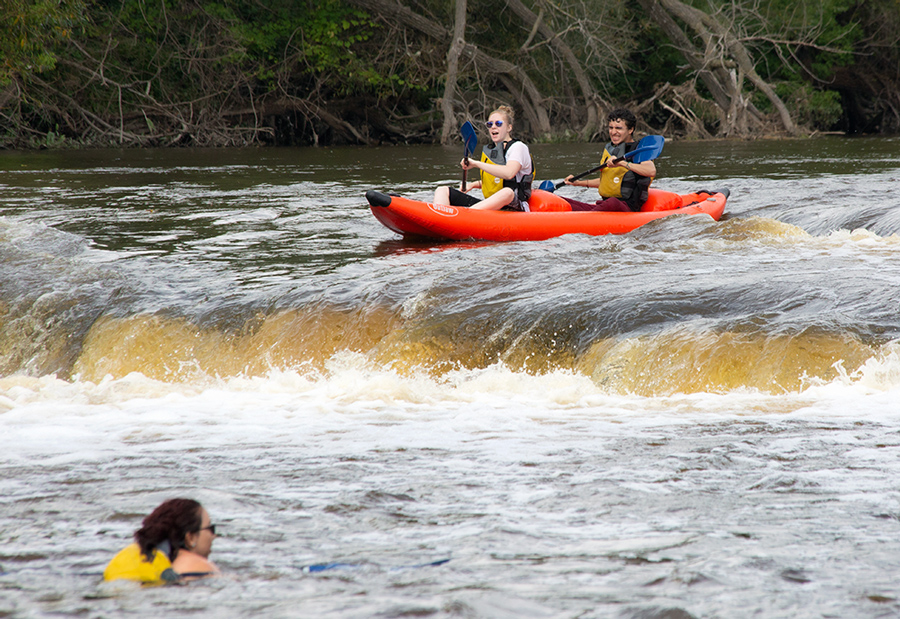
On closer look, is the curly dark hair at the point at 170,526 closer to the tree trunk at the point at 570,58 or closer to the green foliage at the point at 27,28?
the green foliage at the point at 27,28

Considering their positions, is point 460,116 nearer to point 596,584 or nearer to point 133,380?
point 133,380

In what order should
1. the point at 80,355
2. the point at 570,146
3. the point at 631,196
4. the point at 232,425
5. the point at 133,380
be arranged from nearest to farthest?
the point at 232,425
the point at 133,380
the point at 80,355
the point at 631,196
the point at 570,146

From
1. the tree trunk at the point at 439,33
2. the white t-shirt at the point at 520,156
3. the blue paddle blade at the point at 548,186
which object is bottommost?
the blue paddle blade at the point at 548,186

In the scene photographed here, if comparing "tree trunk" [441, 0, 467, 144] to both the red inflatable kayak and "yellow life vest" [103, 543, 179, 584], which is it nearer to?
the red inflatable kayak

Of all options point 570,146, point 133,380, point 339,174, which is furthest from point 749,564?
point 570,146

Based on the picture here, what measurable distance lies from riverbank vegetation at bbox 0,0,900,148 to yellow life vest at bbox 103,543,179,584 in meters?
17.2

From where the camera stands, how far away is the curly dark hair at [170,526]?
202cm

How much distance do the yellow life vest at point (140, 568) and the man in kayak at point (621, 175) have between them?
5661 mm

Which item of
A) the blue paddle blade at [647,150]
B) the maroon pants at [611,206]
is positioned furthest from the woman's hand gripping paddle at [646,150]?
the maroon pants at [611,206]

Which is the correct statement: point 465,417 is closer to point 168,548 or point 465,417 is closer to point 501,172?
point 168,548

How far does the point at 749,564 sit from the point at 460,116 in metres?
17.8

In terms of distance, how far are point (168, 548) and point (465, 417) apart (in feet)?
6.08

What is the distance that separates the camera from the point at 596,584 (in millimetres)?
2143

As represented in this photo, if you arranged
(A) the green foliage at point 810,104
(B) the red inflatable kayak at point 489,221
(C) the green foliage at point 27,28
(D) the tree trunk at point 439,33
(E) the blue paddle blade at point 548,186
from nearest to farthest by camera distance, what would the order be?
(B) the red inflatable kayak at point 489,221
(E) the blue paddle blade at point 548,186
(C) the green foliage at point 27,28
(D) the tree trunk at point 439,33
(A) the green foliage at point 810,104
